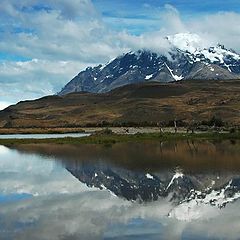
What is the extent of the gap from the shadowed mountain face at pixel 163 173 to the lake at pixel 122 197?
7 cm

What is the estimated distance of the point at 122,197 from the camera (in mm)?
36125

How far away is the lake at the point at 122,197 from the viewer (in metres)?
25.3

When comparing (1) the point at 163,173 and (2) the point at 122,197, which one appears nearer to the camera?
(2) the point at 122,197

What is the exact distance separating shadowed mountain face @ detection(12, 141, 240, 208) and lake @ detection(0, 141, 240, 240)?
7cm

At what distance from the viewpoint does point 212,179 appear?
4412 cm

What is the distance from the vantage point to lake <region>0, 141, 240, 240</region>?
25281 millimetres

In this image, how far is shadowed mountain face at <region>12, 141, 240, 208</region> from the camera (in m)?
36.7

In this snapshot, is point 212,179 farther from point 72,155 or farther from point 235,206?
point 72,155

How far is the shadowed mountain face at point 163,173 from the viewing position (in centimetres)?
3672

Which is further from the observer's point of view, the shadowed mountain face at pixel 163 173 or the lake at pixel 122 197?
the shadowed mountain face at pixel 163 173

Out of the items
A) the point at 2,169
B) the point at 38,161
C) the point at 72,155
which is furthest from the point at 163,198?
the point at 72,155

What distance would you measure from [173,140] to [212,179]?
2192 inches

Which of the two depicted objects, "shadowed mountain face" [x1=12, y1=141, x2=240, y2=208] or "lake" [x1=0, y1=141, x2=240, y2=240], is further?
"shadowed mountain face" [x1=12, y1=141, x2=240, y2=208]

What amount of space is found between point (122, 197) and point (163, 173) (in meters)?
12.8
